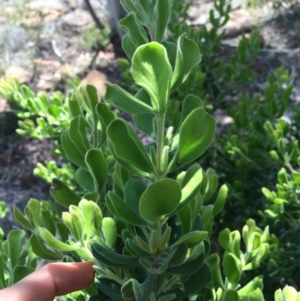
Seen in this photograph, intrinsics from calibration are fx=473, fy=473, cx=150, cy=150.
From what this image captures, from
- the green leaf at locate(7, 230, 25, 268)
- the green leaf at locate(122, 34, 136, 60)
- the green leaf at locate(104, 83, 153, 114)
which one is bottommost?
the green leaf at locate(7, 230, 25, 268)

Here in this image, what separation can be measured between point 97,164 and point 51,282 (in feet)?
0.69

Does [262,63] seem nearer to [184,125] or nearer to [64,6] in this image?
[64,6]

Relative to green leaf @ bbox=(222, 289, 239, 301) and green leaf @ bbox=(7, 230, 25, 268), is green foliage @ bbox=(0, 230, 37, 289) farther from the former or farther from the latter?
green leaf @ bbox=(222, 289, 239, 301)

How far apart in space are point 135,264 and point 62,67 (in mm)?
3292

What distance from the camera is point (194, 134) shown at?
575mm

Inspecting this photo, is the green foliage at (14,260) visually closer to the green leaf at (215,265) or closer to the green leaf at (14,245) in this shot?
the green leaf at (14,245)

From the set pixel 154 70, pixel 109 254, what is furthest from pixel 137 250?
pixel 154 70

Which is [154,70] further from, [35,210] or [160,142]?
[35,210]

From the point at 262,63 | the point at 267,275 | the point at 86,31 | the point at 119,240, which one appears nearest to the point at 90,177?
the point at 119,240

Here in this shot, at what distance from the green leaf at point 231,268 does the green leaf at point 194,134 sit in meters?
0.29

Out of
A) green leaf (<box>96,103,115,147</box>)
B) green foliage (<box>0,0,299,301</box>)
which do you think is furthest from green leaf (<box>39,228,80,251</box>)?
Answer: green leaf (<box>96,103,115,147</box>)

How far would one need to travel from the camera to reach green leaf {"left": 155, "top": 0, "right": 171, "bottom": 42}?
2.07ft

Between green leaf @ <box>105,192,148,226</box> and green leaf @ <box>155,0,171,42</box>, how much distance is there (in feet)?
0.73

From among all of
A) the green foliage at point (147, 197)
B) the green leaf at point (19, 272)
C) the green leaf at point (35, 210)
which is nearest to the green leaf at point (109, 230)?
the green foliage at point (147, 197)
